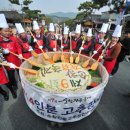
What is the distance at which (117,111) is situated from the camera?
324cm

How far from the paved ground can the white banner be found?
0.34 metres

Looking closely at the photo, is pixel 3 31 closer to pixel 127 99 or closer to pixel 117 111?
pixel 117 111

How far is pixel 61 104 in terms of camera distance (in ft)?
7.32

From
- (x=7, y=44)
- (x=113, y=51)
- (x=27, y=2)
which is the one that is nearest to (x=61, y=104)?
(x=113, y=51)

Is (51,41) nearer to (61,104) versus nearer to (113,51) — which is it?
(113,51)

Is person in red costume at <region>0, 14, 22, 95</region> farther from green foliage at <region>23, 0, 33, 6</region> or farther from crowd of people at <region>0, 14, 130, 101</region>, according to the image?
green foliage at <region>23, 0, 33, 6</region>

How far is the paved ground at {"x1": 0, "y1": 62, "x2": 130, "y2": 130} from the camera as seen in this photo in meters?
2.69

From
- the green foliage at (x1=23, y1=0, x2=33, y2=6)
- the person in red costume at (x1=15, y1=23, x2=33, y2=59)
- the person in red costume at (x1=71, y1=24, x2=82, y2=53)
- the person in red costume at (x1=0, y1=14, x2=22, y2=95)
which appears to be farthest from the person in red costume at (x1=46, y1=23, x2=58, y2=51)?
the green foliage at (x1=23, y1=0, x2=33, y2=6)

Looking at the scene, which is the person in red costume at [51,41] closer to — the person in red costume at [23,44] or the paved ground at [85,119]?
the person in red costume at [23,44]

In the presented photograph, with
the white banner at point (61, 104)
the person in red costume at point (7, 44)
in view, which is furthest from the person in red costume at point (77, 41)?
the white banner at point (61, 104)

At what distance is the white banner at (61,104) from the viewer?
2180 millimetres

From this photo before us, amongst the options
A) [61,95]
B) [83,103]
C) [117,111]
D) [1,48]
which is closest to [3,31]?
[1,48]

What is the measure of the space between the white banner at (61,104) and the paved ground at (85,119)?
1.13ft

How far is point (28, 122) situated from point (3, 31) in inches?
77.7
